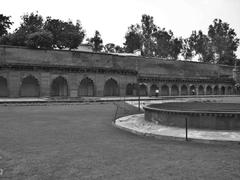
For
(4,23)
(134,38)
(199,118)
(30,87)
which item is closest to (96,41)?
(134,38)

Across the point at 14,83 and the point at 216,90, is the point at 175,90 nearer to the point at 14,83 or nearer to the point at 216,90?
the point at 216,90

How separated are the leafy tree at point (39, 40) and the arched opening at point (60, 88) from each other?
5.92 meters

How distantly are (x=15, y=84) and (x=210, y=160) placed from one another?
94.8ft

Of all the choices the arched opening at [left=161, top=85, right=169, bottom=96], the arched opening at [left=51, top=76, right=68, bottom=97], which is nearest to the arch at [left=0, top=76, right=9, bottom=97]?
the arched opening at [left=51, top=76, right=68, bottom=97]

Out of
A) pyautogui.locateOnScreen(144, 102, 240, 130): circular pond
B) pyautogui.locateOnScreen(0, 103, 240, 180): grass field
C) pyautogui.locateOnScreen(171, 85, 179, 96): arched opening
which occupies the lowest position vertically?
pyautogui.locateOnScreen(0, 103, 240, 180): grass field

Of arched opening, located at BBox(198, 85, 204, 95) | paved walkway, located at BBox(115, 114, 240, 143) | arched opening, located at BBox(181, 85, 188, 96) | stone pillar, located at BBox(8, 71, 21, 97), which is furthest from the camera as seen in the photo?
arched opening, located at BBox(198, 85, 204, 95)

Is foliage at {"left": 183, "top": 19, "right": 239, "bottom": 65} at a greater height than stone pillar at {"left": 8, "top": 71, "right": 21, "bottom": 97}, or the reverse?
foliage at {"left": 183, "top": 19, "right": 239, "bottom": 65}

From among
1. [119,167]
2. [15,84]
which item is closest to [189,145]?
[119,167]

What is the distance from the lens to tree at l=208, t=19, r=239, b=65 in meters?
62.9

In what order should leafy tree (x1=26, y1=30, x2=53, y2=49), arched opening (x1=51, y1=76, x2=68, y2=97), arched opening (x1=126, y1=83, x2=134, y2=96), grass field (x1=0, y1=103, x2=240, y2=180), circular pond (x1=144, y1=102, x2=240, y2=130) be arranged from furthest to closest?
arched opening (x1=126, y1=83, x2=134, y2=96), leafy tree (x1=26, y1=30, x2=53, y2=49), arched opening (x1=51, y1=76, x2=68, y2=97), circular pond (x1=144, y1=102, x2=240, y2=130), grass field (x1=0, y1=103, x2=240, y2=180)

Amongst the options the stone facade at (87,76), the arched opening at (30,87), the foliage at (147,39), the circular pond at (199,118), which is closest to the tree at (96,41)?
the foliage at (147,39)

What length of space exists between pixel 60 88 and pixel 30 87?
4066 millimetres

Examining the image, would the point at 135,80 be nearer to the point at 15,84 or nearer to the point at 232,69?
the point at 15,84

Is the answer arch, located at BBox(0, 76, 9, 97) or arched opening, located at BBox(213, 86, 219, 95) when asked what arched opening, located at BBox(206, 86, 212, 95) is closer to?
arched opening, located at BBox(213, 86, 219, 95)
